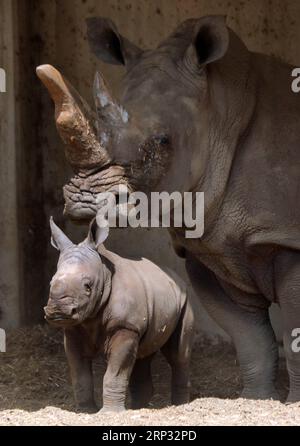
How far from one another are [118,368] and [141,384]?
90 cm

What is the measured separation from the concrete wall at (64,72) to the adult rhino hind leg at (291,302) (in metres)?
2.17

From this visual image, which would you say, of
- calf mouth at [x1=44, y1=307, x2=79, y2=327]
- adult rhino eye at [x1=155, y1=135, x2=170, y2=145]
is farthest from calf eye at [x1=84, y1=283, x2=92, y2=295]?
adult rhino eye at [x1=155, y1=135, x2=170, y2=145]

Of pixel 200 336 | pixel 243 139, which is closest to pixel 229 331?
pixel 243 139

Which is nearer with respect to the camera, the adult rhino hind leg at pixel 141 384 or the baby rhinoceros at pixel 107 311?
the baby rhinoceros at pixel 107 311

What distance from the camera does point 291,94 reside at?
295 inches

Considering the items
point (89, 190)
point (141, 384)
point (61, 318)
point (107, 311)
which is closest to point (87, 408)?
point (107, 311)

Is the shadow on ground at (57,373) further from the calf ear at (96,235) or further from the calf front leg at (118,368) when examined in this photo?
the calf ear at (96,235)

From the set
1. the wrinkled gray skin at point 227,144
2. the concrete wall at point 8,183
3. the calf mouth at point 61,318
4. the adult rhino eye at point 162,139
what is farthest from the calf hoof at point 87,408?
the concrete wall at point 8,183

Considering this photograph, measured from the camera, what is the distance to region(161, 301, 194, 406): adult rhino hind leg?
8.16m

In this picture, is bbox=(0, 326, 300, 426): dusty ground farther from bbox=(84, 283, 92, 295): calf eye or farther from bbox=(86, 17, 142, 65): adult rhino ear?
bbox=(86, 17, 142, 65): adult rhino ear

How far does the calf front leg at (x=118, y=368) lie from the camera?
7.25 meters

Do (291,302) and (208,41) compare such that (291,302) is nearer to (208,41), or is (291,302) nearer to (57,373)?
(208,41)

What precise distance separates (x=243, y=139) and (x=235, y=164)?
0.16 m

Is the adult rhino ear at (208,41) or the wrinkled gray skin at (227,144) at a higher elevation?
the adult rhino ear at (208,41)
